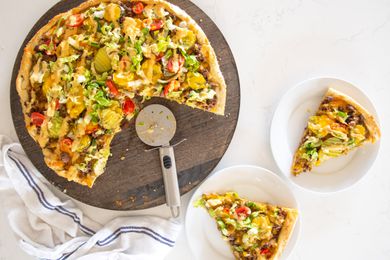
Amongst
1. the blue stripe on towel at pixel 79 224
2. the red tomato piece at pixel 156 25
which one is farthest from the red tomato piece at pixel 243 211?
the red tomato piece at pixel 156 25

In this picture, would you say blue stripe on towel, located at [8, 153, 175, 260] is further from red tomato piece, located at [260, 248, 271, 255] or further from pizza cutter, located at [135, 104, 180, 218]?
red tomato piece, located at [260, 248, 271, 255]

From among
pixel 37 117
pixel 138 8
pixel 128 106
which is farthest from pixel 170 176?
pixel 138 8

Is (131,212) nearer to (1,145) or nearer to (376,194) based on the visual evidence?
(1,145)

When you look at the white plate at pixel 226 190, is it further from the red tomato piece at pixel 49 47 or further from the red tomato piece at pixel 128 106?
the red tomato piece at pixel 49 47

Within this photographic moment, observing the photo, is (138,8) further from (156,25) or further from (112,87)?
(112,87)

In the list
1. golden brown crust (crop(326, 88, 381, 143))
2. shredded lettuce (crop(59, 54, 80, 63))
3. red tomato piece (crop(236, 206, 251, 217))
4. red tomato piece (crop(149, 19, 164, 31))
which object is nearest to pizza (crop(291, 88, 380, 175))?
golden brown crust (crop(326, 88, 381, 143))

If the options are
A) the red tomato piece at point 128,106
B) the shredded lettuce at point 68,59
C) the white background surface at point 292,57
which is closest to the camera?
the shredded lettuce at point 68,59
